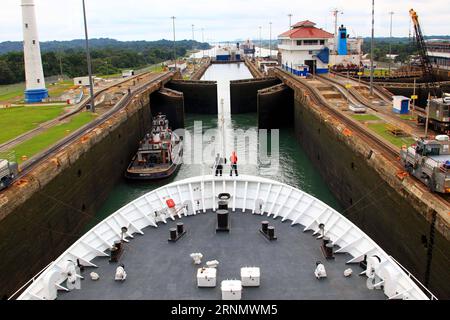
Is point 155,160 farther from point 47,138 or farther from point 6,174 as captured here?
point 6,174

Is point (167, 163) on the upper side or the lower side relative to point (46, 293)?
lower

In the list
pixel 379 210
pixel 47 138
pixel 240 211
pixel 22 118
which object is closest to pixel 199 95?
pixel 22 118

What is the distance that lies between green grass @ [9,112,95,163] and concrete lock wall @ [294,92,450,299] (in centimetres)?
2226

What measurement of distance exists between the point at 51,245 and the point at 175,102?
134ft

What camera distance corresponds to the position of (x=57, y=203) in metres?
25.4

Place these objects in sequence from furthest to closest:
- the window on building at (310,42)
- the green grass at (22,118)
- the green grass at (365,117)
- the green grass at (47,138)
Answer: the window on building at (310,42), the green grass at (22,118), the green grass at (365,117), the green grass at (47,138)

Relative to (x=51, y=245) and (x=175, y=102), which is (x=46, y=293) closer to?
(x=51, y=245)

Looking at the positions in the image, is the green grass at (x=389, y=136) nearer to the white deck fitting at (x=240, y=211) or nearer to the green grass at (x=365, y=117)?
the green grass at (x=365, y=117)

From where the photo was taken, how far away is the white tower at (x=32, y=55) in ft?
171

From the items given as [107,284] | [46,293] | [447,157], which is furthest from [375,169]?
[46,293]

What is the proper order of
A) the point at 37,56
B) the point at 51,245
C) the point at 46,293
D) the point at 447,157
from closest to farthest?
the point at 46,293 < the point at 447,157 < the point at 51,245 < the point at 37,56

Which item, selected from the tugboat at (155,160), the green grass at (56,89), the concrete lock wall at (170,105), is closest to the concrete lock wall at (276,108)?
the concrete lock wall at (170,105)

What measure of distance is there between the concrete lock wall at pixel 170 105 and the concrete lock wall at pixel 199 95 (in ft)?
26.0
